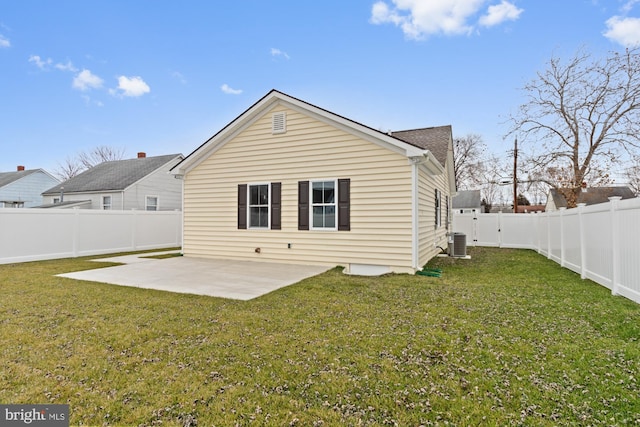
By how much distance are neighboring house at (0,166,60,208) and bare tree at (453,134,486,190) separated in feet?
124

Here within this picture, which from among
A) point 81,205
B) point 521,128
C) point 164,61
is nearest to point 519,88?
point 521,128

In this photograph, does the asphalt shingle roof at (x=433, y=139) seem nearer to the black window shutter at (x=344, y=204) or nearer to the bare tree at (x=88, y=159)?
the black window shutter at (x=344, y=204)

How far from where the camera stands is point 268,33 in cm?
1206

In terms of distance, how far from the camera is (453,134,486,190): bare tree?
31.9 metres

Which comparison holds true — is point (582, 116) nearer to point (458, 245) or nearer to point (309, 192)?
point (458, 245)

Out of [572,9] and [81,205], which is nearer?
[572,9]

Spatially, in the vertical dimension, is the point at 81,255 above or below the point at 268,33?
below

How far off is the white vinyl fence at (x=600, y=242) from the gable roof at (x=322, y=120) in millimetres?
3588

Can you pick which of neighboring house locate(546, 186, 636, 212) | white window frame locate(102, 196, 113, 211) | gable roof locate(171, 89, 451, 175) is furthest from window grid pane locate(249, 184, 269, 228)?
neighboring house locate(546, 186, 636, 212)

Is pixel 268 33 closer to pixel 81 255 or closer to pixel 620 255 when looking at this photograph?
pixel 81 255

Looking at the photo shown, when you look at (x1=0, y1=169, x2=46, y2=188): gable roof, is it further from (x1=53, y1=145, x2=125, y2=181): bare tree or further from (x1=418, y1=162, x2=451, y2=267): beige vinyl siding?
(x1=418, y1=162, x2=451, y2=267): beige vinyl siding

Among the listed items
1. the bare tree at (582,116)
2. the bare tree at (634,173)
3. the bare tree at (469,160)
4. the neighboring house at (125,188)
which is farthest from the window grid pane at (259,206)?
the bare tree at (469,160)

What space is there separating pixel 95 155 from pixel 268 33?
3603 centimetres

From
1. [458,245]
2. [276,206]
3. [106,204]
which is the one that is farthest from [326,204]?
[106,204]
